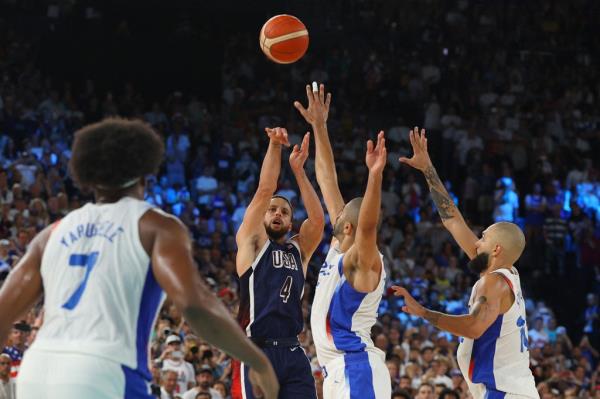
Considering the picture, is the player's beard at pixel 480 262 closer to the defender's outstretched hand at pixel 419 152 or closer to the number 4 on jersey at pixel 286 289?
the defender's outstretched hand at pixel 419 152

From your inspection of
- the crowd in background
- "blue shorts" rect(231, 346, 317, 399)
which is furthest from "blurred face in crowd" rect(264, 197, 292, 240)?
the crowd in background

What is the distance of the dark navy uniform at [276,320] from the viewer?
6984mm

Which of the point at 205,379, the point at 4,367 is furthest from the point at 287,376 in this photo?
the point at 205,379

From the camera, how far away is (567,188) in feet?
67.2

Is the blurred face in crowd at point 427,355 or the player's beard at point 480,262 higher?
the player's beard at point 480,262

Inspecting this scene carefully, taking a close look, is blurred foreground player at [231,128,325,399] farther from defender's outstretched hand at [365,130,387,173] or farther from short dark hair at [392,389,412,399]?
short dark hair at [392,389,412,399]

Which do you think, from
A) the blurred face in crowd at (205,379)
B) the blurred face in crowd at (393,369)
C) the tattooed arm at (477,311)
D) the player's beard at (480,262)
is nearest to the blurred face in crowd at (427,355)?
the blurred face in crowd at (393,369)

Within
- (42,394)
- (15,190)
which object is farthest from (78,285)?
(15,190)

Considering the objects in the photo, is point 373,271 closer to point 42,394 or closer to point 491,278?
point 491,278

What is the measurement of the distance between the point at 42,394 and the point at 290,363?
11.0 feet

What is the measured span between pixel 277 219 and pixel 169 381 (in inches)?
187

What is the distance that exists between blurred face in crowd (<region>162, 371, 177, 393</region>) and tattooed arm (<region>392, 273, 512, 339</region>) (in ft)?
17.6

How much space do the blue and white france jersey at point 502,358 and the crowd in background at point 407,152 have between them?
4.39 metres

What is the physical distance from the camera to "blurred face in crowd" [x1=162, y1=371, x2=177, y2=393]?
37.8 ft
